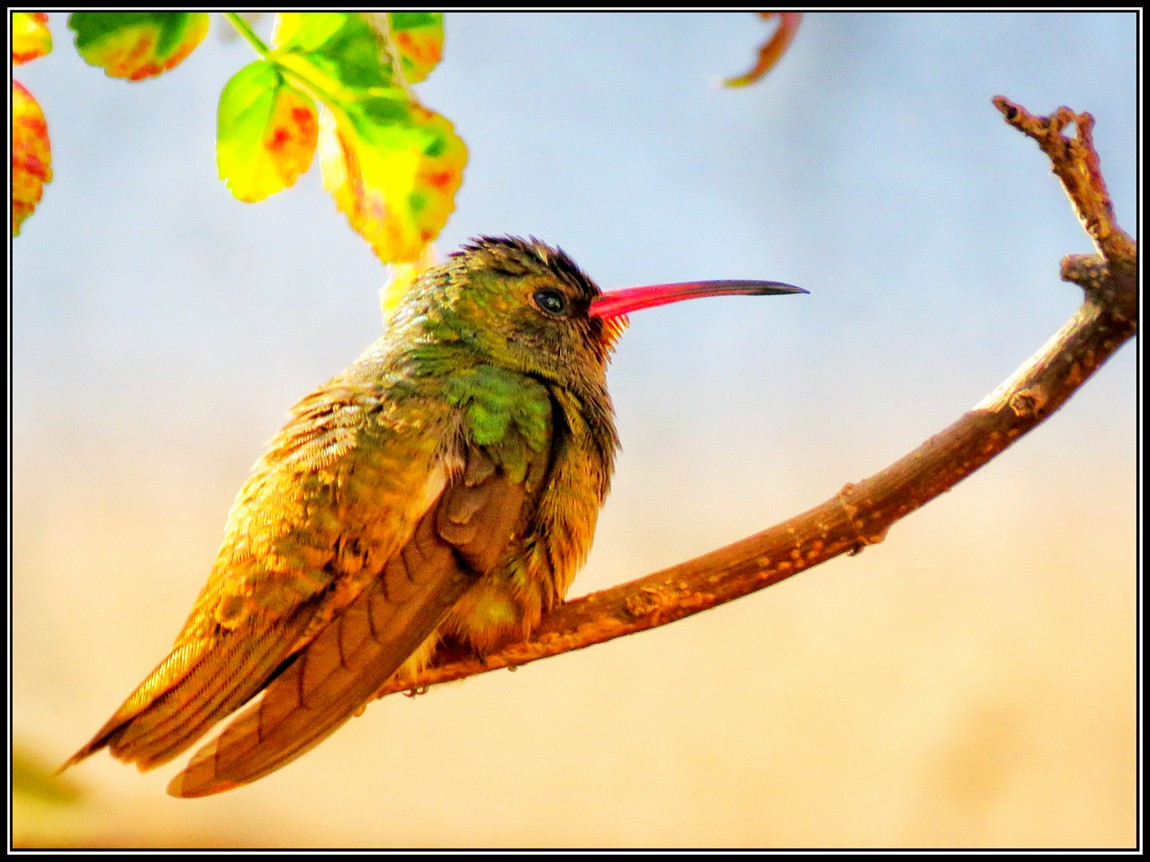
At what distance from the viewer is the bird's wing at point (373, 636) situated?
60.4 inches

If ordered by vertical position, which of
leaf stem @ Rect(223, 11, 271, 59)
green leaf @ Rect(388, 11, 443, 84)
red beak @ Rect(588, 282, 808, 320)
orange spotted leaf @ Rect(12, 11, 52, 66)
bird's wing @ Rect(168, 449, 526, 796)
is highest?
red beak @ Rect(588, 282, 808, 320)

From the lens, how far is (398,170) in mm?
1001

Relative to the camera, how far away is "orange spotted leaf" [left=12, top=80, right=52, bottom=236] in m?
0.81

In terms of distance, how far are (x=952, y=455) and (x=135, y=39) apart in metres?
1.21

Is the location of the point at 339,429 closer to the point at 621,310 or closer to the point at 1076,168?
the point at 621,310

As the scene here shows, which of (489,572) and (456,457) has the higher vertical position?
(456,457)

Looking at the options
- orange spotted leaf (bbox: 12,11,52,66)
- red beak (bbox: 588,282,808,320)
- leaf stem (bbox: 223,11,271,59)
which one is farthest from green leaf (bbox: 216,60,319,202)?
red beak (bbox: 588,282,808,320)

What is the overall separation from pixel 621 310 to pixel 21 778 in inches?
77.6

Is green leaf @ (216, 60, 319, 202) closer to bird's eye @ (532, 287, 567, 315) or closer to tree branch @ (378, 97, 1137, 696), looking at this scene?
tree branch @ (378, 97, 1137, 696)

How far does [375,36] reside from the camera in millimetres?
978

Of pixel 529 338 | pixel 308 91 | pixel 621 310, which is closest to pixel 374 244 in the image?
pixel 308 91

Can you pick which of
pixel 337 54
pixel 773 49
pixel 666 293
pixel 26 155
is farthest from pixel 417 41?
pixel 666 293

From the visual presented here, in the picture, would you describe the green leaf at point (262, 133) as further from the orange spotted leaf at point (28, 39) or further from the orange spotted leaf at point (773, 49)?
the orange spotted leaf at point (773, 49)

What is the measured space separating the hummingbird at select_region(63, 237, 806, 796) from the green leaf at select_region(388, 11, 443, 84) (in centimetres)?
86
